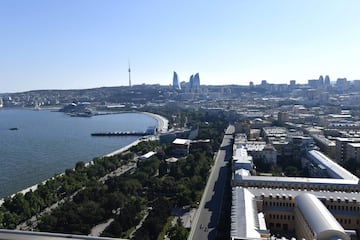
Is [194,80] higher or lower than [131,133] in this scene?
higher

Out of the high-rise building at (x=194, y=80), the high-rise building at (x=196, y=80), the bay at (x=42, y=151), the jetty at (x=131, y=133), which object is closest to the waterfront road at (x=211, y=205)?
the bay at (x=42, y=151)

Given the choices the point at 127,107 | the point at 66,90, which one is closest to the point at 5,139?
the point at 127,107

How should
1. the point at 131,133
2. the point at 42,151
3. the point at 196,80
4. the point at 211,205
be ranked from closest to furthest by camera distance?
1. the point at 211,205
2. the point at 42,151
3. the point at 131,133
4. the point at 196,80

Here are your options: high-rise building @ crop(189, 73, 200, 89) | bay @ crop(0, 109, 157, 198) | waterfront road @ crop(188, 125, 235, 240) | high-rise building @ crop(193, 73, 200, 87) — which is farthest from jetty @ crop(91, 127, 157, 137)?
high-rise building @ crop(193, 73, 200, 87)

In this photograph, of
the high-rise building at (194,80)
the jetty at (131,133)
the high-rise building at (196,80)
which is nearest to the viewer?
the jetty at (131,133)

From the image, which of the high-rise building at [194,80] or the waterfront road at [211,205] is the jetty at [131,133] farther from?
the high-rise building at [194,80]

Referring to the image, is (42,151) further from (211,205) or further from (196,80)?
(196,80)

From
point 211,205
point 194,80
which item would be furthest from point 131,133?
point 194,80

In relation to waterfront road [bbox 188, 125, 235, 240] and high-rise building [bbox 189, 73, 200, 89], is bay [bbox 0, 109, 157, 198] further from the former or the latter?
high-rise building [bbox 189, 73, 200, 89]
